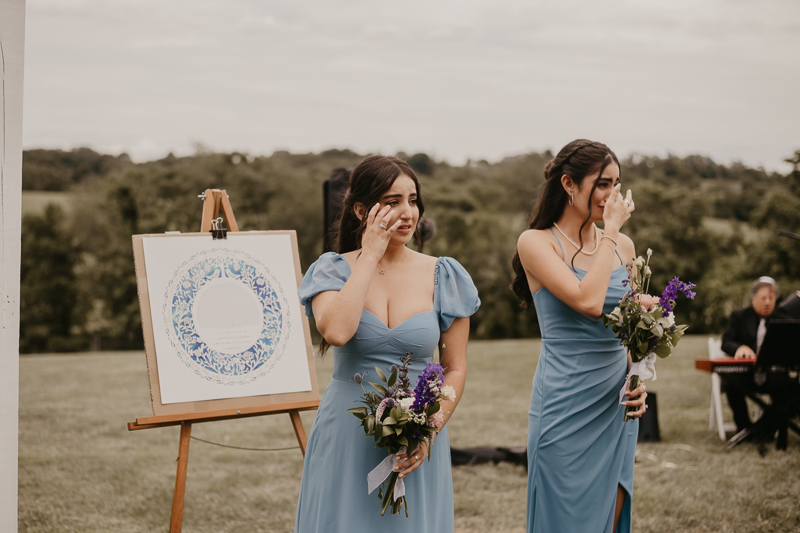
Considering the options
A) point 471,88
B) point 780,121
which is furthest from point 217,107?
point 780,121

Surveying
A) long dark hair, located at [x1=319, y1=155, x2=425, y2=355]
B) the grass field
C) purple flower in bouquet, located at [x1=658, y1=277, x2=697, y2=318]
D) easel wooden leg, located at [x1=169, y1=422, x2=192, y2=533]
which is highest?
long dark hair, located at [x1=319, y1=155, x2=425, y2=355]

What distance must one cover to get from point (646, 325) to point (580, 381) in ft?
1.41

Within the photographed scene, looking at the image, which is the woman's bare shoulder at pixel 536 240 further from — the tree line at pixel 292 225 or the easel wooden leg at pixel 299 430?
the tree line at pixel 292 225

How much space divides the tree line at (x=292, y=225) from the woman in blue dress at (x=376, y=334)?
79.6ft

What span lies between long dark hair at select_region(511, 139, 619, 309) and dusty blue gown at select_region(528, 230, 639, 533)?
12.7 inches

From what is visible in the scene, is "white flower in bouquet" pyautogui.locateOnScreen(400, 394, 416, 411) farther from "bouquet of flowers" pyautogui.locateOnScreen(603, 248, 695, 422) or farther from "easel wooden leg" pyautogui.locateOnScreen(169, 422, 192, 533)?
"easel wooden leg" pyautogui.locateOnScreen(169, 422, 192, 533)

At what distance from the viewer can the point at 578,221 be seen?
294 centimetres

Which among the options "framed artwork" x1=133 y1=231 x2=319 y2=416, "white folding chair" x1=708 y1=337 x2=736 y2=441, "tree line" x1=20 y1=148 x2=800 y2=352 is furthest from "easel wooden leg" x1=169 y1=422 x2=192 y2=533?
"tree line" x1=20 y1=148 x2=800 y2=352

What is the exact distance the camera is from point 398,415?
201 cm

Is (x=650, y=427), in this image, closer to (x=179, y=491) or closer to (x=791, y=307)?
(x=791, y=307)

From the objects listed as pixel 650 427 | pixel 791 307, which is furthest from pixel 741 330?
pixel 650 427

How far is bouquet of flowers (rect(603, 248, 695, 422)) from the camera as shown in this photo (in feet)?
8.20

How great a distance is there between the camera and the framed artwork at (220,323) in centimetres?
384

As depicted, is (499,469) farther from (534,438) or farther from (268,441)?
(534,438)
